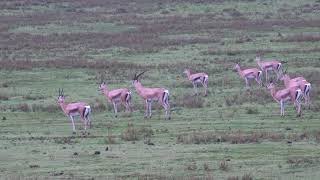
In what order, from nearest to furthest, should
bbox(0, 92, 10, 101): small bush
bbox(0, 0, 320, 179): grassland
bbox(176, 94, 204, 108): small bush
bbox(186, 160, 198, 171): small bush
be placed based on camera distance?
bbox(186, 160, 198, 171): small bush → bbox(0, 0, 320, 179): grassland → bbox(176, 94, 204, 108): small bush → bbox(0, 92, 10, 101): small bush

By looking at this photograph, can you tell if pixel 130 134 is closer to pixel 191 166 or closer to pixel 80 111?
pixel 80 111

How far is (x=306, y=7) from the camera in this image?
68.8 metres

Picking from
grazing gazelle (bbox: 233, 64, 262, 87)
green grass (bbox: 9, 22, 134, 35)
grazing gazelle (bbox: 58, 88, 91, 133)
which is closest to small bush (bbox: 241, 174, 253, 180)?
grazing gazelle (bbox: 58, 88, 91, 133)

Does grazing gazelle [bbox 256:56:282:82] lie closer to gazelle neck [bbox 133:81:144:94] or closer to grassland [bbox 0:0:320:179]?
grassland [bbox 0:0:320:179]

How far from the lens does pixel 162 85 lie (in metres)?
34.8

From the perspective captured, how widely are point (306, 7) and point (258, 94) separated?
1526 inches

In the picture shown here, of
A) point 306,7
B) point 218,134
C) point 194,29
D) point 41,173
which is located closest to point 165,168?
point 41,173

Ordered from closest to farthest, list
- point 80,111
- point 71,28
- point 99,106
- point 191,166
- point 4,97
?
point 191,166, point 80,111, point 99,106, point 4,97, point 71,28

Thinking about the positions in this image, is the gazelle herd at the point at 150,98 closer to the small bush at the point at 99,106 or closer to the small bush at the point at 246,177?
the small bush at the point at 99,106

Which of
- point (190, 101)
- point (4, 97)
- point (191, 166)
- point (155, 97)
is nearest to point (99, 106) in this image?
point (155, 97)

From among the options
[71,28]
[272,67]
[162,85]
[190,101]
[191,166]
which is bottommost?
[71,28]

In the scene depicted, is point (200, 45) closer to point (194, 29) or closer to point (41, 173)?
point (194, 29)

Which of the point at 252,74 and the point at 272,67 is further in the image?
the point at 272,67

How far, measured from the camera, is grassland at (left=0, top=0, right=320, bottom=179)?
19.7 meters
